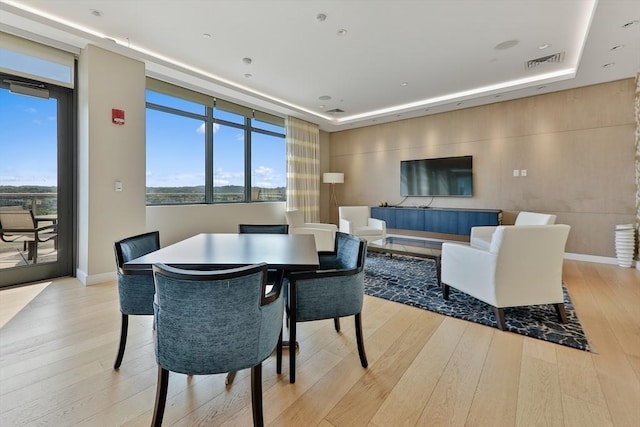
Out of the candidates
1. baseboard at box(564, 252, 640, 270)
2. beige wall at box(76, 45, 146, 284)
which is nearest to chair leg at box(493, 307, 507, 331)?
baseboard at box(564, 252, 640, 270)

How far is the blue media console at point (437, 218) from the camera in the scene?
506 centimetres

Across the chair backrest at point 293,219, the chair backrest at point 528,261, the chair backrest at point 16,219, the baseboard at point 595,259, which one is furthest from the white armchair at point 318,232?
the baseboard at point 595,259

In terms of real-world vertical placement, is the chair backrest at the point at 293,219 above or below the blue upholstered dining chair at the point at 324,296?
above

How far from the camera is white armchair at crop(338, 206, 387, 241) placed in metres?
5.04

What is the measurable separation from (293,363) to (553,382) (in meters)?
1.53

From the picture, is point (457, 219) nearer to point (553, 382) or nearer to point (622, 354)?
point (622, 354)

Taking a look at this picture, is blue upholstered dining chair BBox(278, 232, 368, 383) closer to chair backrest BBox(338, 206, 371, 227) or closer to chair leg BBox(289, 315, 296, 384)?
chair leg BBox(289, 315, 296, 384)

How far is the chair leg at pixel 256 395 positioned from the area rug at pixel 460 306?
1.97m

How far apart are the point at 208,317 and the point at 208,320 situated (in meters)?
0.01

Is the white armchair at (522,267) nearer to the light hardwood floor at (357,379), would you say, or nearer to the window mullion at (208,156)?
the light hardwood floor at (357,379)

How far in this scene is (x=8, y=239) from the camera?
10.6 ft

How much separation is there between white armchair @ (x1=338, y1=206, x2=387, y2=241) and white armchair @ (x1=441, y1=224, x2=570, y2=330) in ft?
8.38

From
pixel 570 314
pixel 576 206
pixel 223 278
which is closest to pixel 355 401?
pixel 223 278

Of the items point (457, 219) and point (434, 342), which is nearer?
point (434, 342)
